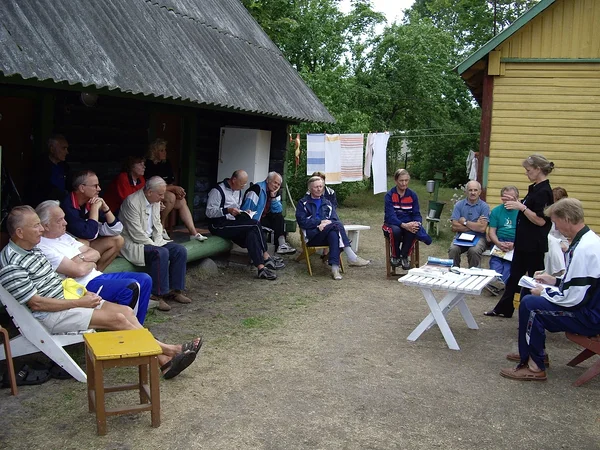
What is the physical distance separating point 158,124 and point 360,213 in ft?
24.7

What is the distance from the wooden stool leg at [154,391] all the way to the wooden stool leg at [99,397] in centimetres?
26

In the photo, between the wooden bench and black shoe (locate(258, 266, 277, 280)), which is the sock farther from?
the wooden bench

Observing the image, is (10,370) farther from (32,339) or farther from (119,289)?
(119,289)

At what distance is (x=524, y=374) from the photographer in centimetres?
482

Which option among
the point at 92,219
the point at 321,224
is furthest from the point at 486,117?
the point at 92,219

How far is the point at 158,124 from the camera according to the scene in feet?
27.9

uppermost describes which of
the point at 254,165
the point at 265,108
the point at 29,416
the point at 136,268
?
the point at 265,108

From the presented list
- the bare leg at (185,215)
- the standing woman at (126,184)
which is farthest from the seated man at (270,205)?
the standing woman at (126,184)

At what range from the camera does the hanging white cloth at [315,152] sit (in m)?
11.9

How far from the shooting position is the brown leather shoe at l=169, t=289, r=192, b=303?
259 inches

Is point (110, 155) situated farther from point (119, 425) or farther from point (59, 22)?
point (119, 425)

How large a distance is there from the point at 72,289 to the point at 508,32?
299 inches

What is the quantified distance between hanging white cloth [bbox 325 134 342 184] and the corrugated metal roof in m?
2.16

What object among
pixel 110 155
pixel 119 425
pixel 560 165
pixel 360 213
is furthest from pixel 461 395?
pixel 360 213
